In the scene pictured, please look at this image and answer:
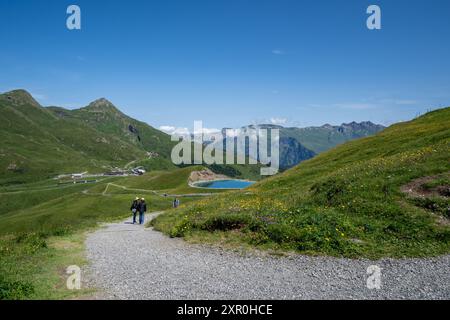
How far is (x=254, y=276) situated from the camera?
1541cm

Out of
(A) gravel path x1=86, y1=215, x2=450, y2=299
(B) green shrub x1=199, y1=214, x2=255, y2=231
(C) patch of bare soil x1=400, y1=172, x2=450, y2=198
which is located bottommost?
(A) gravel path x1=86, y1=215, x2=450, y2=299

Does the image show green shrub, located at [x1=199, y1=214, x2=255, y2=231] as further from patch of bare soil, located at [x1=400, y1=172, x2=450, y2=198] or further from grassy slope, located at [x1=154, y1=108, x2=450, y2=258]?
patch of bare soil, located at [x1=400, y1=172, x2=450, y2=198]

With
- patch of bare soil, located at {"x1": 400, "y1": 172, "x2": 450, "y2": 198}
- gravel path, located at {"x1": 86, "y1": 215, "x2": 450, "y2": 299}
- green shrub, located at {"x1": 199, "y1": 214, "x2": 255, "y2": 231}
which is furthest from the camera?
green shrub, located at {"x1": 199, "y1": 214, "x2": 255, "y2": 231}

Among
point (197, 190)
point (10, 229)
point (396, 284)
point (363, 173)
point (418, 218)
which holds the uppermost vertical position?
point (363, 173)

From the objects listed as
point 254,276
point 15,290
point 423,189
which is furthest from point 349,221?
point 15,290

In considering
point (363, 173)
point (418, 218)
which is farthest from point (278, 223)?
point (363, 173)

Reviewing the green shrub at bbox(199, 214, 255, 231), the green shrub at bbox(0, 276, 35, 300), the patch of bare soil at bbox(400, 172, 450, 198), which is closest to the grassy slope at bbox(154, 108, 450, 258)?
the green shrub at bbox(199, 214, 255, 231)

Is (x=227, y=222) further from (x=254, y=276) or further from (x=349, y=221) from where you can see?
(x=254, y=276)

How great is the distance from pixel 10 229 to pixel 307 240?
317ft

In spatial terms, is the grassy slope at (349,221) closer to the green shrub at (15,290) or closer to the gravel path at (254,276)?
the gravel path at (254,276)

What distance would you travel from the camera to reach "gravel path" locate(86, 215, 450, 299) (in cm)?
1313
